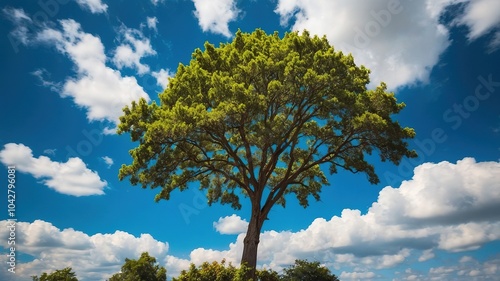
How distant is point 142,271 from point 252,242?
21.5m

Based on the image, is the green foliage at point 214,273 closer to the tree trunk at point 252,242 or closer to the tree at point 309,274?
the tree trunk at point 252,242

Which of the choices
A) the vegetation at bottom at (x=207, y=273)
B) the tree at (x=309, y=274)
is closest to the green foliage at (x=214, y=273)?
the vegetation at bottom at (x=207, y=273)

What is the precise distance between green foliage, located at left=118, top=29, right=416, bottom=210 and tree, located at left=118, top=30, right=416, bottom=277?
0.06 meters

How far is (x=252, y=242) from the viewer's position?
19625 mm

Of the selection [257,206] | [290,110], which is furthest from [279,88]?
[257,206]

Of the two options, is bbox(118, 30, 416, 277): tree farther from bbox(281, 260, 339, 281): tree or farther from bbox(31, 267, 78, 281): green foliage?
bbox(31, 267, 78, 281): green foliage

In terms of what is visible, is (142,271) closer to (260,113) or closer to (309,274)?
(309,274)

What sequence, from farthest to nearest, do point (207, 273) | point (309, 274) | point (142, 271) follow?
point (142, 271)
point (309, 274)
point (207, 273)

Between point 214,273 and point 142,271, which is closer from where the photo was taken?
point 214,273

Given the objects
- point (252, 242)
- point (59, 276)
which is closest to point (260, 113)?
point (252, 242)

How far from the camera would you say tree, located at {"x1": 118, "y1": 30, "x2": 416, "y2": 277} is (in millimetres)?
18172

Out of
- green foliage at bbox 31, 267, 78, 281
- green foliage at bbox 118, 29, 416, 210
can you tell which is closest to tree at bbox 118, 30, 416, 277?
green foliage at bbox 118, 29, 416, 210

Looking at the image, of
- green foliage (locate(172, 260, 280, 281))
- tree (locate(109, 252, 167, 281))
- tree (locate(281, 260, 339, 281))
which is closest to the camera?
green foliage (locate(172, 260, 280, 281))

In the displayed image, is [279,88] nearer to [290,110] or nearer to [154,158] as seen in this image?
[290,110]
